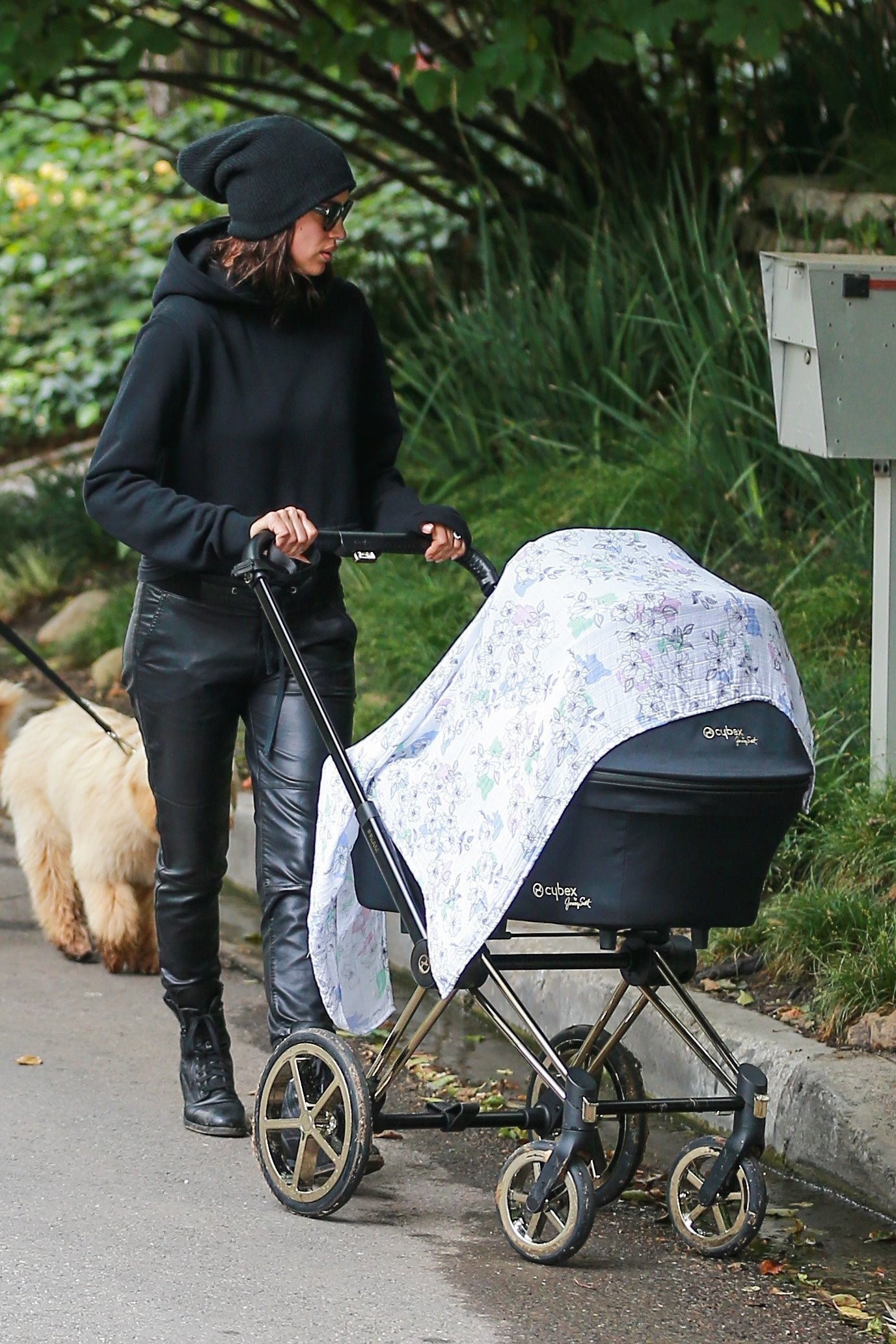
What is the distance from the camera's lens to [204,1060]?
4648 millimetres

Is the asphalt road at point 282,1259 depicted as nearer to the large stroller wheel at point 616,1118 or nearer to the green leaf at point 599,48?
the large stroller wheel at point 616,1118

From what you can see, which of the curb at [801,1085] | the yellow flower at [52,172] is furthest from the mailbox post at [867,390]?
the yellow flower at [52,172]

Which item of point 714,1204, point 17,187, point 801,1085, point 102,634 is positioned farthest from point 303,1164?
point 17,187

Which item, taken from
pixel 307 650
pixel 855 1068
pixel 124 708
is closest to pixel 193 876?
pixel 307 650

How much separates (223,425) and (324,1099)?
58.5 inches

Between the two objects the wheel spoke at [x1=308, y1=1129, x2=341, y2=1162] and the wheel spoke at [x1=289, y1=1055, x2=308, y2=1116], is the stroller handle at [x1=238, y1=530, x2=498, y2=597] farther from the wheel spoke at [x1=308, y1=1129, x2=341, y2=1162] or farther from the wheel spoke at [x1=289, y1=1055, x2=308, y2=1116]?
the wheel spoke at [x1=308, y1=1129, x2=341, y2=1162]

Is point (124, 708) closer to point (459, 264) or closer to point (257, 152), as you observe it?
point (459, 264)

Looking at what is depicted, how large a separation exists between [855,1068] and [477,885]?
1.46 metres

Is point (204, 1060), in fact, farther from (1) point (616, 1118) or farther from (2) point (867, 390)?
(2) point (867, 390)

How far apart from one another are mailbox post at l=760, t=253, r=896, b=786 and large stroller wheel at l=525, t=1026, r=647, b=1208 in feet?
5.30

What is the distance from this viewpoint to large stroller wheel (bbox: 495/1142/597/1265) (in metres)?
3.60

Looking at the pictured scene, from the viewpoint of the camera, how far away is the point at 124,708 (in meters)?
9.31

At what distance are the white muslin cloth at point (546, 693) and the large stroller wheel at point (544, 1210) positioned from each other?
44 cm

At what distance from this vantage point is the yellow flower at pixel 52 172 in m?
17.6
